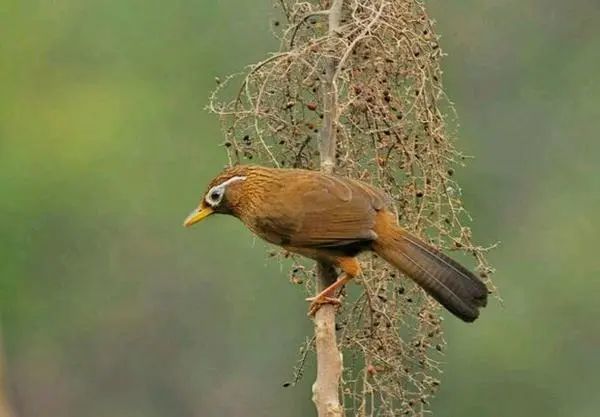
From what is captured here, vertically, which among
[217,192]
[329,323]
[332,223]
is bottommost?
[329,323]

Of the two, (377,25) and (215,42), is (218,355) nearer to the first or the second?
(215,42)

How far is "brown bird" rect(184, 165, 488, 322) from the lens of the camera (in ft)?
11.5

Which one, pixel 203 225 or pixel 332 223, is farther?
pixel 203 225

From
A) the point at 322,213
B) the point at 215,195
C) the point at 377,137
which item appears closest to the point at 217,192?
the point at 215,195

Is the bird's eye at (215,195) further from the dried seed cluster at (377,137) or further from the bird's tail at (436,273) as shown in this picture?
the bird's tail at (436,273)

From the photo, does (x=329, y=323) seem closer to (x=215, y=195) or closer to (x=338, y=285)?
(x=338, y=285)

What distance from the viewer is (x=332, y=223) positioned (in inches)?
145

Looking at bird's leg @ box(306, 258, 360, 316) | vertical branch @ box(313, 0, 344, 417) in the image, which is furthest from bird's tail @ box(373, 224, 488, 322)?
vertical branch @ box(313, 0, 344, 417)

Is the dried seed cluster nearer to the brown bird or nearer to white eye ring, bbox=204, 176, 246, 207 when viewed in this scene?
the brown bird

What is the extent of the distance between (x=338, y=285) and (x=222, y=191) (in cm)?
38

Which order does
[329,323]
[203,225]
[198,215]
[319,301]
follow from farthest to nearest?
[203,225], [198,215], [319,301], [329,323]

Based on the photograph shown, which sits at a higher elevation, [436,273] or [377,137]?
[377,137]

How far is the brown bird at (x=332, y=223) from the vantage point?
11.5ft

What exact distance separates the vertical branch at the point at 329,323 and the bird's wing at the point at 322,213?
0.17 metres
